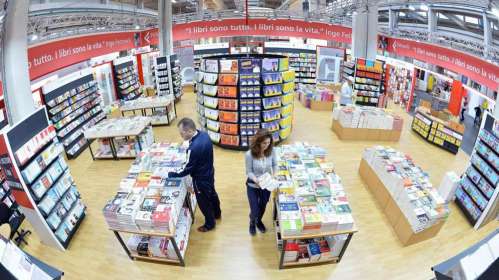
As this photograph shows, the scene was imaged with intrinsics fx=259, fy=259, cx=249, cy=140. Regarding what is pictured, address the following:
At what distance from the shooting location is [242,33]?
12.4 metres

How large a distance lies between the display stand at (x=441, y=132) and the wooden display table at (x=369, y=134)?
3.18ft

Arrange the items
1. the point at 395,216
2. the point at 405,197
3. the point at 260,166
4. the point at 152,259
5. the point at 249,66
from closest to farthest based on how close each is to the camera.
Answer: the point at 260,166
the point at 152,259
the point at 405,197
the point at 395,216
the point at 249,66

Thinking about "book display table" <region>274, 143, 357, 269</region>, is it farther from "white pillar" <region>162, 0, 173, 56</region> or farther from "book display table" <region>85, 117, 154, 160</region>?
"white pillar" <region>162, 0, 173, 56</region>

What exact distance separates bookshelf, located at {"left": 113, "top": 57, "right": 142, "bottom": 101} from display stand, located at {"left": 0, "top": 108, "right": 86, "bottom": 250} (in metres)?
8.39

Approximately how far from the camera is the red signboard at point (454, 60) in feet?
21.6

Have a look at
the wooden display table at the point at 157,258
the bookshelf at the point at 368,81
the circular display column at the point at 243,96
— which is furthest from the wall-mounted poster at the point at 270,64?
the bookshelf at the point at 368,81

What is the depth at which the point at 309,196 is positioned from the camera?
371cm

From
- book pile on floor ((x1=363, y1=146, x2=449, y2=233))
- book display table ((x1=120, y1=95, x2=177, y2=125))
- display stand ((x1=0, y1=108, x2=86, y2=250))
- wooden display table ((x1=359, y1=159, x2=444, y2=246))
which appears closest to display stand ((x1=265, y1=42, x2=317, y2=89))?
book display table ((x1=120, y1=95, x2=177, y2=125))

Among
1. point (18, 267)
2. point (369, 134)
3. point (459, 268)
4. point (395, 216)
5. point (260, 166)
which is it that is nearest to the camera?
point (459, 268)

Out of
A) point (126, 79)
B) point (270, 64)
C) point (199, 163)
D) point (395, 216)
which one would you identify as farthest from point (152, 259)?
point (126, 79)

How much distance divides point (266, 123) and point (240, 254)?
3882 mm

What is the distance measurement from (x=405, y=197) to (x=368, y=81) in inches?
333

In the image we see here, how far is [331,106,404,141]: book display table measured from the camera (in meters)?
7.85

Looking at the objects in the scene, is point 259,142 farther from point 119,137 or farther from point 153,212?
point 119,137
